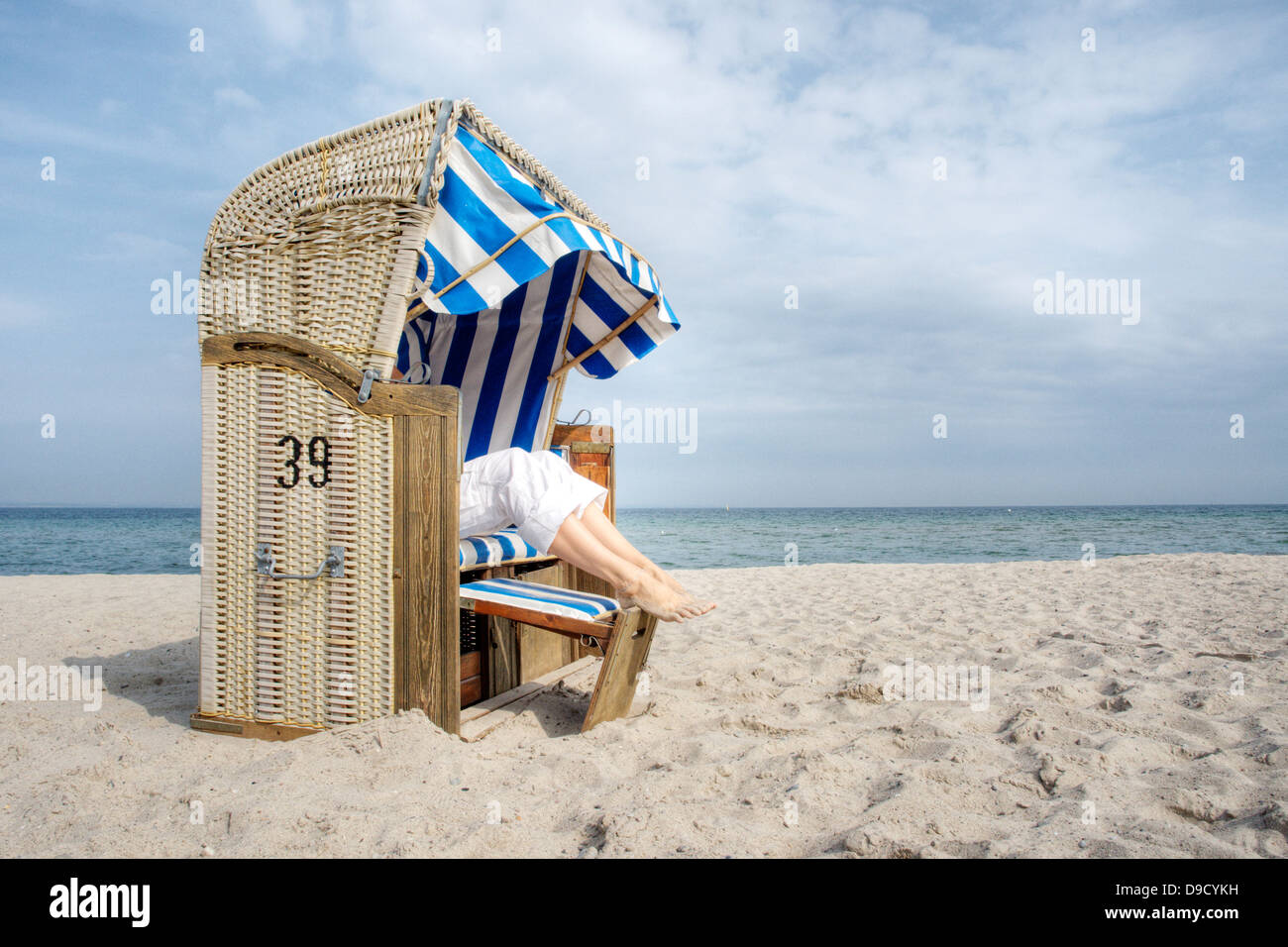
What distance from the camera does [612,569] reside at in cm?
274

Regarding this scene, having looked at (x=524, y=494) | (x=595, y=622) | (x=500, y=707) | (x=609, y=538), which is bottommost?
(x=500, y=707)

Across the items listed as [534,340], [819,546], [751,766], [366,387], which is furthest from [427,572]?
[819,546]

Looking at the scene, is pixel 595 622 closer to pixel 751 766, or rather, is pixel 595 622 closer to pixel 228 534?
pixel 751 766

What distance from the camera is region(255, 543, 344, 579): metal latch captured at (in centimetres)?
251

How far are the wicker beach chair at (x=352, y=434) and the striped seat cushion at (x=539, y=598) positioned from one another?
0.01 m

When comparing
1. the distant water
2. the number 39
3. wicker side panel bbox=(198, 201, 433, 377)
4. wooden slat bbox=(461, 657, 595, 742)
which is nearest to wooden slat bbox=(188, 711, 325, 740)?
wooden slat bbox=(461, 657, 595, 742)

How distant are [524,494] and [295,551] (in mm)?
847

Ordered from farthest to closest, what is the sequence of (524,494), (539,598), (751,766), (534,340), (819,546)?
(819,546) → (534,340) → (524,494) → (539,598) → (751,766)

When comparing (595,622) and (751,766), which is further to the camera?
(595,622)

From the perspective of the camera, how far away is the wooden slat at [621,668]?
256 centimetres

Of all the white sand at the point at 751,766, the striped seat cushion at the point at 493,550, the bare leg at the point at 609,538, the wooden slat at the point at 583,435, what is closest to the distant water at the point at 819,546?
the wooden slat at the point at 583,435
